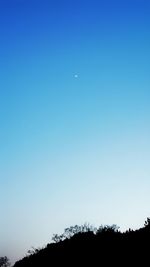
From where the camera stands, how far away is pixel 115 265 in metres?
16.8

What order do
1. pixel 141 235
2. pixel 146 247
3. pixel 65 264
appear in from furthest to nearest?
pixel 65 264
pixel 141 235
pixel 146 247

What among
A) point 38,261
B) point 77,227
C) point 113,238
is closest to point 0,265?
point 77,227

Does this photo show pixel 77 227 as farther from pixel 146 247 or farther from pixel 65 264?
pixel 146 247

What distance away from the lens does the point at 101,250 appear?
762 inches

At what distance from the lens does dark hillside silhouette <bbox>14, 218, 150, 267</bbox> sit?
53.9 ft

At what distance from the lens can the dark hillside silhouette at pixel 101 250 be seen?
16.4m

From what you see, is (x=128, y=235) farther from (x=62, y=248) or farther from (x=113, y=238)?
(x=62, y=248)

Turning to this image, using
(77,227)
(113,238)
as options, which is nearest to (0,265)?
(77,227)

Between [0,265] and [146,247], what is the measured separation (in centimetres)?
10704

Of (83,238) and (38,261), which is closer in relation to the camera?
(83,238)

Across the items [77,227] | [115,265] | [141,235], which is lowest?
[115,265]

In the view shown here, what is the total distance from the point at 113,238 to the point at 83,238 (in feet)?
10.3

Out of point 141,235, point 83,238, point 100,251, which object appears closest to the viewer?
point 141,235

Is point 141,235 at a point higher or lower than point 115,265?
higher
